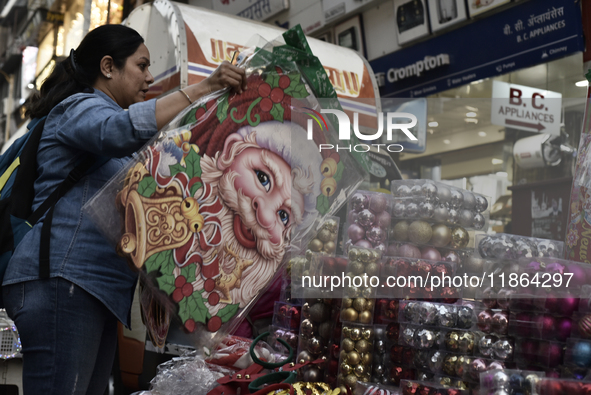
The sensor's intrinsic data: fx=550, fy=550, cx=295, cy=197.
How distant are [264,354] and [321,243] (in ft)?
1.36

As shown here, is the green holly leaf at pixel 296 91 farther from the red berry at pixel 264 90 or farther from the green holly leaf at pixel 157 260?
Answer: the green holly leaf at pixel 157 260

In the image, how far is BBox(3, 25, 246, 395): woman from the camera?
157 centimetres

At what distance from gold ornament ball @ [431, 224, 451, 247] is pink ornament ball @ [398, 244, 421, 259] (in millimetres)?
62

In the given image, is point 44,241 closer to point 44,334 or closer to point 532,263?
point 44,334

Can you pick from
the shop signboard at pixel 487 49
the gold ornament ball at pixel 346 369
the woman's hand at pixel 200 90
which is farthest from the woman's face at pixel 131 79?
the shop signboard at pixel 487 49

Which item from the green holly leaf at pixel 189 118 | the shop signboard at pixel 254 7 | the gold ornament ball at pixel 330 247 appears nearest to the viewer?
the green holly leaf at pixel 189 118

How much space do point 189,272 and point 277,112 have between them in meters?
0.56

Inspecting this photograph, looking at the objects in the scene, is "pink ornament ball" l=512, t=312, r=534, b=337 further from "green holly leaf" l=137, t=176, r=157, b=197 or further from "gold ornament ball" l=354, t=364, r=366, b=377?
"green holly leaf" l=137, t=176, r=157, b=197

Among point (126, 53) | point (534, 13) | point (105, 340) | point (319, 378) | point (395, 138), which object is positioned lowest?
point (319, 378)

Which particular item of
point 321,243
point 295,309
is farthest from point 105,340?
point 321,243

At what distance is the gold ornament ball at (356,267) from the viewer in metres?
1.71

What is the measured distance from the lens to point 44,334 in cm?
156

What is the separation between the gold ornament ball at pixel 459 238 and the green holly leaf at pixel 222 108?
2.62 ft

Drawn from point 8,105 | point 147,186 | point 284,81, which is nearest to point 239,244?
point 147,186
